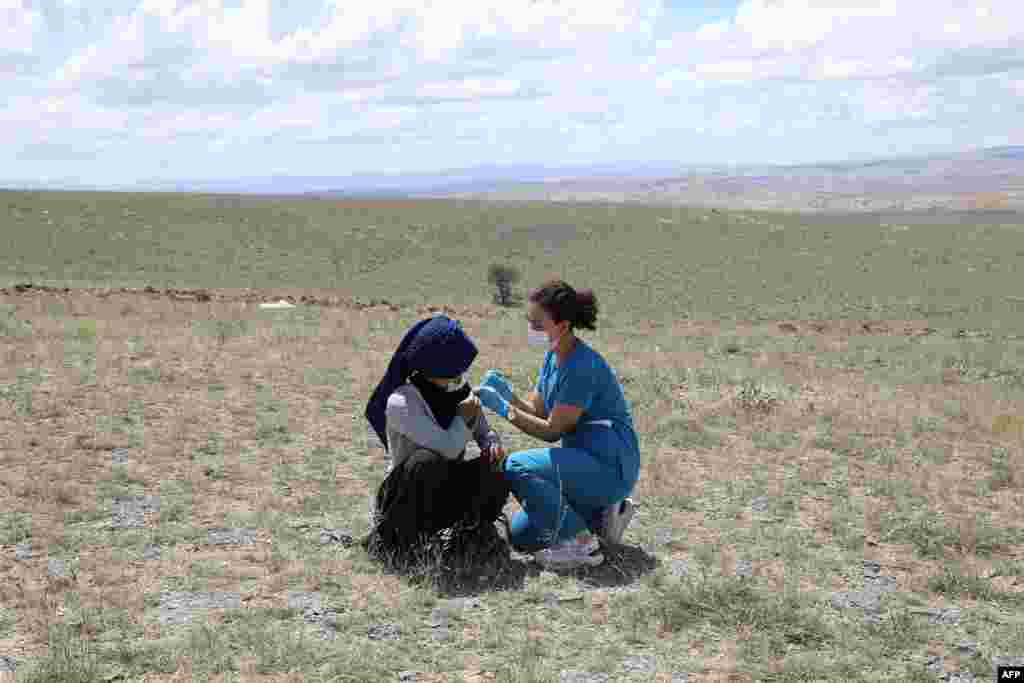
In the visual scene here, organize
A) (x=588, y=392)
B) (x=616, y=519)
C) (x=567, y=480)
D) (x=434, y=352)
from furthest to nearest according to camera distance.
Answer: (x=616, y=519), (x=567, y=480), (x=588, y=392), (x=434, y=352)

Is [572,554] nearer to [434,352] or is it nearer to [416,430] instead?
[416,430]

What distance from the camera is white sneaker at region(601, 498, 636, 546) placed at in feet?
20.6

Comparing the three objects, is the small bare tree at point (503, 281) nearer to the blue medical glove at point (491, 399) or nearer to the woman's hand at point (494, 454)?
the woman's hand at point (494, 454)

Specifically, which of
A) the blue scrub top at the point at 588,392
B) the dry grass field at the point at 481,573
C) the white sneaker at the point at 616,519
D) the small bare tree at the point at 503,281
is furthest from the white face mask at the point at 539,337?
the small bare tree at the point at 503,281

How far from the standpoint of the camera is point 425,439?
18.7 feet

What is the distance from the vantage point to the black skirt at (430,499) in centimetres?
573

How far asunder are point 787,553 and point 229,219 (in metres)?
67.9

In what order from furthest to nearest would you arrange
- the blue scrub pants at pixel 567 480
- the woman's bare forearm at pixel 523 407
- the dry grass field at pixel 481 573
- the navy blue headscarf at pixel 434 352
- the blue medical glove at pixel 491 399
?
the woman's bare forearm at pixel 523 407
the blue scrub pants at pixel 567 480
the blue medical glove at pixel 491 399
the navy blue headscarf at pixel 434 352
the dry grass field at pixel 481 573

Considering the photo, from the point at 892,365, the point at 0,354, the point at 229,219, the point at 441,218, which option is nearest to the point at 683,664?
the point at 0,354

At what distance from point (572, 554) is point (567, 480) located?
1.57 ft

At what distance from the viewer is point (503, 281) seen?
48688mm

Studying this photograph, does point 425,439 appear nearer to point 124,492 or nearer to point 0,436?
point 124,492

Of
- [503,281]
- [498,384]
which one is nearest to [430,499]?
[498,384]

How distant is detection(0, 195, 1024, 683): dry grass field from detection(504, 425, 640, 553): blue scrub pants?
0.99ft
